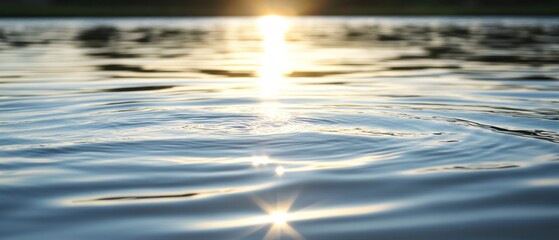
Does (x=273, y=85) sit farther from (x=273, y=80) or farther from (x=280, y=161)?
(x=280, y=161)

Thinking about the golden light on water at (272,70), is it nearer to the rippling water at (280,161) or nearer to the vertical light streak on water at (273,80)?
the vertical light streak on water at (273,80)

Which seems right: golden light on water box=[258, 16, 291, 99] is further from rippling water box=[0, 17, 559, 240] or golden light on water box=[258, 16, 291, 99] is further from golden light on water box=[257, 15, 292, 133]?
rippling water box=[0, 17, 559, 240]

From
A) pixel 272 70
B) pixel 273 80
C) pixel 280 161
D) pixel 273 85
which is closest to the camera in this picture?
pixel 280 161

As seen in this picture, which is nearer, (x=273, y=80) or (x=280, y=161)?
(x=280, y=161)

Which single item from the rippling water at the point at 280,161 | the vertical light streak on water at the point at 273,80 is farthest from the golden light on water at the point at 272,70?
the rippling water at the point at 280,161

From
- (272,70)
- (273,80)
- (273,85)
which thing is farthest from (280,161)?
(272,70)

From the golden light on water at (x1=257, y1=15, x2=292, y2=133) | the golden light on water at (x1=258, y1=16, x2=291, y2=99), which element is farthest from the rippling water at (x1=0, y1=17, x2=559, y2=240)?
the golden light on water at (x1=258, y1=16, x2=291, y2=99)

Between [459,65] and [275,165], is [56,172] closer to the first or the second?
[275,165]

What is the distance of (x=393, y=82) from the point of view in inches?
491

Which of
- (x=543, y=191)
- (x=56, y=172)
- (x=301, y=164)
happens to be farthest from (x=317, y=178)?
(x=56, y=172)

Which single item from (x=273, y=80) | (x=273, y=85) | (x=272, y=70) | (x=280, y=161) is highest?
(x=272, y=70)

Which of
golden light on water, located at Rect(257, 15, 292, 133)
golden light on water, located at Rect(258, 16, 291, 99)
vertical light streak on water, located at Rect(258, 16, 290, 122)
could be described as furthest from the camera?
golden light on water, located at Rect(258, 16, 291, 99)

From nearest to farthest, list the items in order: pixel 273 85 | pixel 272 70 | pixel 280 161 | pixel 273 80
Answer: pixel 280 161 → pixel 273 85 → pixel 273 80 → pixel 272 70

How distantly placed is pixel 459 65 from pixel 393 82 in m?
4.40
